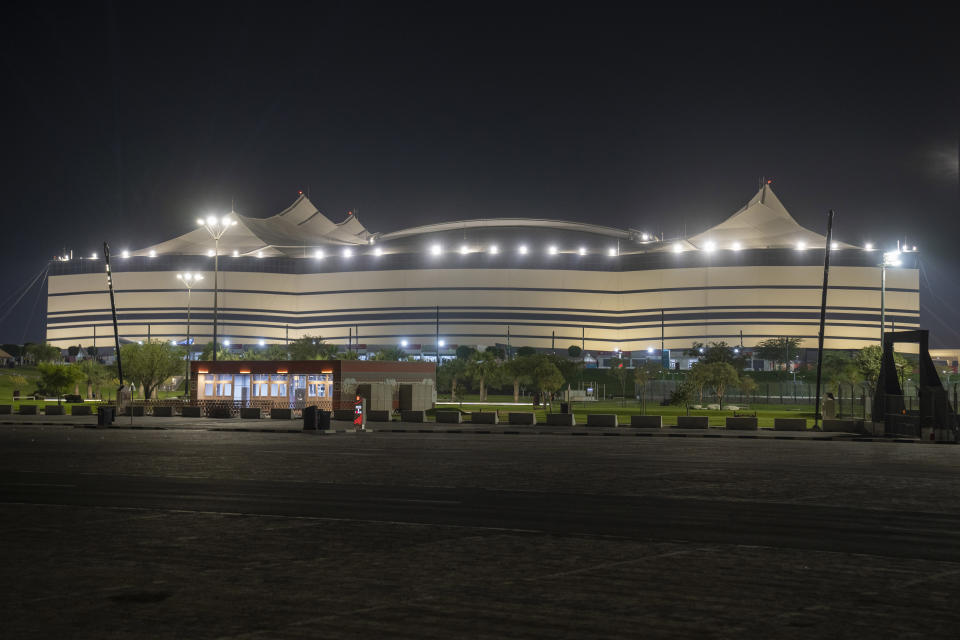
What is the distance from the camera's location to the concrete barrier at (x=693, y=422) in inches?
1570

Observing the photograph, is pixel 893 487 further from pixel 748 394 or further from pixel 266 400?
pixel 748 394

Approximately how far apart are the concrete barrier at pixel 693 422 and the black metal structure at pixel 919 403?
24.5 ft

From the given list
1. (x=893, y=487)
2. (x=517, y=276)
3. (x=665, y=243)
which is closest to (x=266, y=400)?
(x=893, y=487)

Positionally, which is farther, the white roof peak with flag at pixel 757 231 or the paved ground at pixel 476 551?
the white roof peak with flag at pixel 757 231

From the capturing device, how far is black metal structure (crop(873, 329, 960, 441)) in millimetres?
31375

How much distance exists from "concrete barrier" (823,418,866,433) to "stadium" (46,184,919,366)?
102 metres

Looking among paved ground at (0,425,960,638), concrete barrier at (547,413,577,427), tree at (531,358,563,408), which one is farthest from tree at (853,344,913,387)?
paved ground at (0,425,960,638)

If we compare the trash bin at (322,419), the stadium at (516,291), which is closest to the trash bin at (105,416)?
the trash bin at (322,419)

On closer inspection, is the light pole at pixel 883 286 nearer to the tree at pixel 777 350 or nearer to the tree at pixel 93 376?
the tree at pixel 777 350

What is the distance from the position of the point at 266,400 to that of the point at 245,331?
106 meters

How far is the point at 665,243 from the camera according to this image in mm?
159500

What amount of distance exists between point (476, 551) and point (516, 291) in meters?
138

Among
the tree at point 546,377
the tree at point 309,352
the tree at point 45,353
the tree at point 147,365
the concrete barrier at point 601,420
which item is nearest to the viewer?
the concrete barrier at point 601,420

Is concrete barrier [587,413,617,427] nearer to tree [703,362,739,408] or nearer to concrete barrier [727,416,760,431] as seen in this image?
concrete barrier [727,416,760,431]
